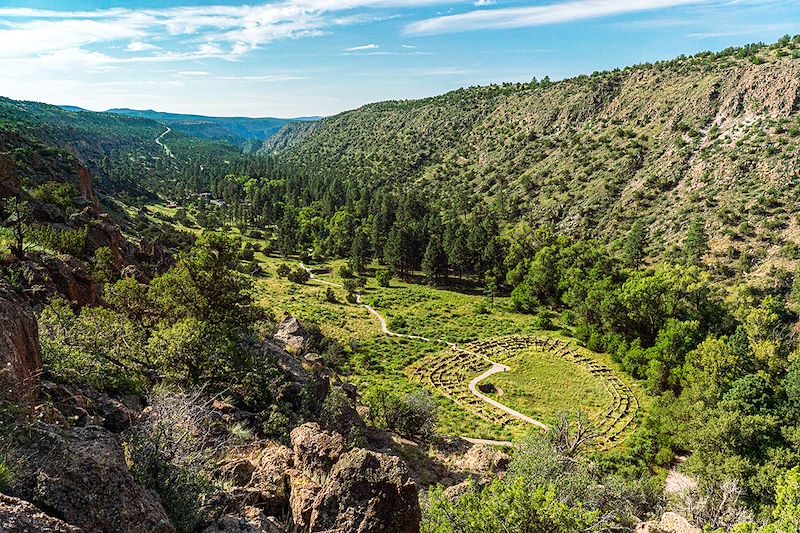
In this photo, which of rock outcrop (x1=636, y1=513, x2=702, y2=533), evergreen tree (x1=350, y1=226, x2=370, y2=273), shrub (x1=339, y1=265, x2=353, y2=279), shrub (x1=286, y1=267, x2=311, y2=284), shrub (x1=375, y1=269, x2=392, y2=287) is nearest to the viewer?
rock outcrop (x1=636, y1=513, x2=702, y2=533)

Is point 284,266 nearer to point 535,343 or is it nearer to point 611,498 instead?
point 535,343

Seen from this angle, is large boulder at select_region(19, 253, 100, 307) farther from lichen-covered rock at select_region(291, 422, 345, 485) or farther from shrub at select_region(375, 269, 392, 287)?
shrub at select_region(375, 269, 392, 287)

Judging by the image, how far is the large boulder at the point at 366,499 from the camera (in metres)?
12.2

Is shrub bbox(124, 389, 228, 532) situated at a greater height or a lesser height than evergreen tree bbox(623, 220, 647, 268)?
greater

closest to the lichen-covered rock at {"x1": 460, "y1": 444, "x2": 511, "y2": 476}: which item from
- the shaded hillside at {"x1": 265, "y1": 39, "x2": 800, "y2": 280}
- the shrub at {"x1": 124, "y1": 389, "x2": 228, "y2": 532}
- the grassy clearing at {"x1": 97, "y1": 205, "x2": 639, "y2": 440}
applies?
the grassy clearing at {"x1": 97, "y1": 205, "x2": 639, "y2": 440}

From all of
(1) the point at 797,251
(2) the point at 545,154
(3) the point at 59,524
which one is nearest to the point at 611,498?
(3) the point at 59,524

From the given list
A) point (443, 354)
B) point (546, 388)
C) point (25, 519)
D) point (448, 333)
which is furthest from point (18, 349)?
point (448, 333)

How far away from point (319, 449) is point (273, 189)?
15016 cm

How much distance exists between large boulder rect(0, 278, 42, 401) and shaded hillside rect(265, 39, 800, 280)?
291ft

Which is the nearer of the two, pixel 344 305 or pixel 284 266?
pixel 344 305

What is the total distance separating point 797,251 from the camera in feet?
227

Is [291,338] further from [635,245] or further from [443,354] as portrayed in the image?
[635,245]

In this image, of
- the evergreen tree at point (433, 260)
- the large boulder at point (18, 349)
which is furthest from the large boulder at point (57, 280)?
the evergreen tree at point (433, 260)

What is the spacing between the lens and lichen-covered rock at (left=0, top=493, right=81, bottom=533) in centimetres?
643
